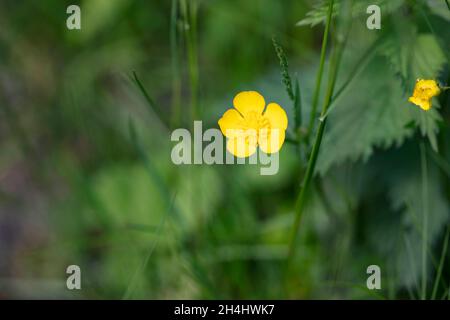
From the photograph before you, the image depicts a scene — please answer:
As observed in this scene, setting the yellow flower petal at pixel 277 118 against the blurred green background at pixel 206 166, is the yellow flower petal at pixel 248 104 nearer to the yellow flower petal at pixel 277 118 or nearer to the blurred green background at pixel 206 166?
the yellow flower petal at pixel 277 118

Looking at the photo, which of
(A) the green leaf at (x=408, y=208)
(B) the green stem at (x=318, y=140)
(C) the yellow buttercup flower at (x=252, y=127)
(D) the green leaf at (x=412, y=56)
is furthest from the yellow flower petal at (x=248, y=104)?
(A) the green leaf at (x=408, y=208)

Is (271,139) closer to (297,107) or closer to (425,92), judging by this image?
(297,107)

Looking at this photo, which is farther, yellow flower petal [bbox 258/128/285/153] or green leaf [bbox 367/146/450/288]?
green leaf [bbox 367/146/450/288]

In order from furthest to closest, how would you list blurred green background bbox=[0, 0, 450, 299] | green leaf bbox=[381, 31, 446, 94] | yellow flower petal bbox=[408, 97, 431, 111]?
blurred green background bbox=[0, 0, 450, 299]
green leaf bbox=[381, 31, 446, 94]
yellow flower petal bbox=[408, 97, 431, 111]

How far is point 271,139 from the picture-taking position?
Answer: 3.47ft

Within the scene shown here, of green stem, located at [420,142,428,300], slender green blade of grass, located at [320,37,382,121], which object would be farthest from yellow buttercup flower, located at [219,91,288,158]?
green stem, located at [420,142,428,300]

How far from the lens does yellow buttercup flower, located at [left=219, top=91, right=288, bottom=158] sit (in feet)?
3.46

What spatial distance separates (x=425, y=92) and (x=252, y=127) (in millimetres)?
291

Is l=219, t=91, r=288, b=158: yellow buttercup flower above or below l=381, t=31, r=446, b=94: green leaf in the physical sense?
below

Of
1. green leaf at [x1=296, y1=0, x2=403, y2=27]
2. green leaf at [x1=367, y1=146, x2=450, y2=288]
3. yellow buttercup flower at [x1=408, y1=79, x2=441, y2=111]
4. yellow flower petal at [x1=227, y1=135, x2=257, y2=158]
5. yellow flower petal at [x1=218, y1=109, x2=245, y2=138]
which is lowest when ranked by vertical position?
green leaf at [x1=367, y1=146, x2=450, y2=288]

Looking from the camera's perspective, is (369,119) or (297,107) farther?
(369,119)

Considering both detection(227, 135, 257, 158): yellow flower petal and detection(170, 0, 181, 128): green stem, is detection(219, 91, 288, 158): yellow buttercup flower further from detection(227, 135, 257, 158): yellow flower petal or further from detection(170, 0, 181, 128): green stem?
detection(170, 0, 181, 128): green stem

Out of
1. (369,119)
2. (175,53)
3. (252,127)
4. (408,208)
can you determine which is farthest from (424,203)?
(175,53)

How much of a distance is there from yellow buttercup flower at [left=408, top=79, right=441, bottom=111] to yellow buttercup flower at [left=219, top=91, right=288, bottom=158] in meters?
0.22
